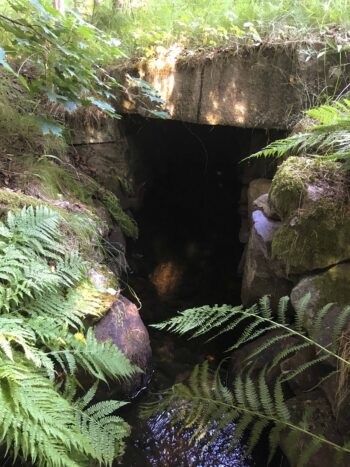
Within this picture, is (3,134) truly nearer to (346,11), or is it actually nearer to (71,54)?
(71,54)

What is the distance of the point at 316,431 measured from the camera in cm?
218

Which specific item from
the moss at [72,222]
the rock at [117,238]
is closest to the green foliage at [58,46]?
the moss at [72,222]

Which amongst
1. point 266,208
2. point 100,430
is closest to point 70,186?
point 266,208

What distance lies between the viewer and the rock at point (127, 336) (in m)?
2.63

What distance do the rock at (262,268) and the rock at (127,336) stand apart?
3.69 feet

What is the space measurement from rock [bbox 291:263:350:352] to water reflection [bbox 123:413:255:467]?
1.09 meters

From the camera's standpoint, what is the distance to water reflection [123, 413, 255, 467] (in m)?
2.53

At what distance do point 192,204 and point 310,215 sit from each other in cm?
473

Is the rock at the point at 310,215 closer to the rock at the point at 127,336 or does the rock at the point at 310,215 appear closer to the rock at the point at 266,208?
the rock at the point at 266,208

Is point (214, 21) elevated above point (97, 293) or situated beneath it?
elevated above

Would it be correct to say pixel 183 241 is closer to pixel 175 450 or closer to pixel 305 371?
pixel 305 371

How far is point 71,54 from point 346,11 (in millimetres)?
2936

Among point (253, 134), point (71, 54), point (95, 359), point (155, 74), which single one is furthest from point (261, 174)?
point (95, 359)

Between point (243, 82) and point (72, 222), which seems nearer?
point (72, 222)
